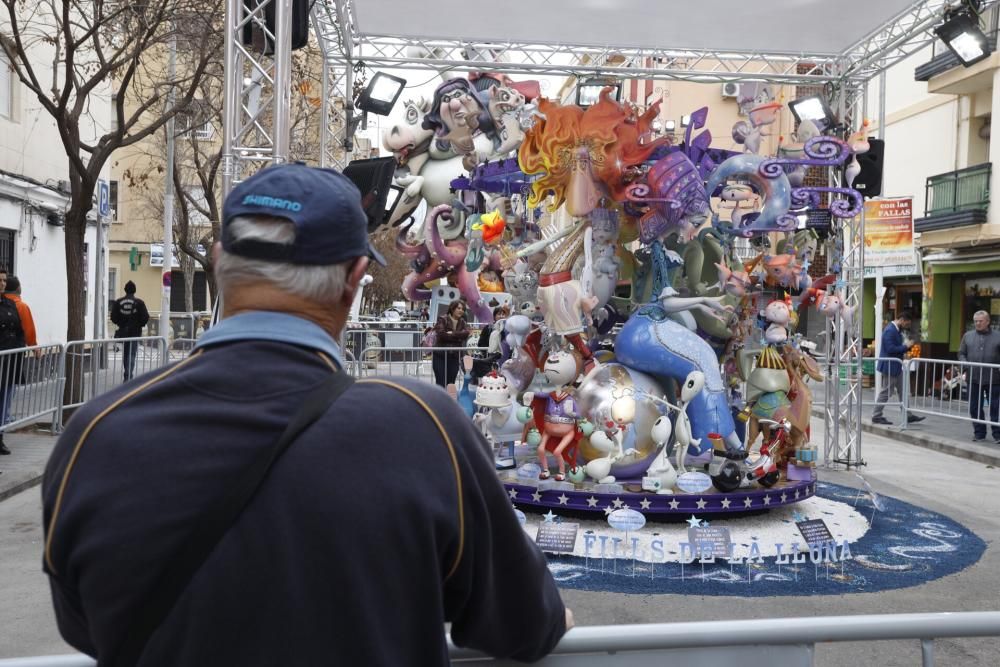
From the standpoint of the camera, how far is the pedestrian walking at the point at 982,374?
42.4 ft

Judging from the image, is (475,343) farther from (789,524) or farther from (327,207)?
(327,207)

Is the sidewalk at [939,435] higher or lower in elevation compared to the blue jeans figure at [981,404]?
lower

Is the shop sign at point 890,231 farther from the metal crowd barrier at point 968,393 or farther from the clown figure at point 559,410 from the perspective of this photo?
the clown figure at point 559,410

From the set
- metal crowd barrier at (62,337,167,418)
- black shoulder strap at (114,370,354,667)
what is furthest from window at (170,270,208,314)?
black shoulder strap at (114,370,354,667)

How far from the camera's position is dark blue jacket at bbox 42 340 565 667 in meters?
1.37

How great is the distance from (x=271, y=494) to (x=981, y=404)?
14.1 meters

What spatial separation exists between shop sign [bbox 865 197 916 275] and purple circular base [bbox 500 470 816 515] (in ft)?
32.2

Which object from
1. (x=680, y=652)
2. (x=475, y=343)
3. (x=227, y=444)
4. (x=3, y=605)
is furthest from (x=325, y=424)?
(x=475, y=343)

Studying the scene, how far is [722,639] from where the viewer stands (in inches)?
79.7

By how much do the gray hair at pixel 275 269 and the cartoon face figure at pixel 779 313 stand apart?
705 centimetres

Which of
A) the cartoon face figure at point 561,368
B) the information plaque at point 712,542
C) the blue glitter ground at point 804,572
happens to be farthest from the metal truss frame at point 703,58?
Result: the information plaque at point 712,542

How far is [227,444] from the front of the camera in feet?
4.50

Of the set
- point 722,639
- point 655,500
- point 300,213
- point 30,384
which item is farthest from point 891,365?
point 300,213

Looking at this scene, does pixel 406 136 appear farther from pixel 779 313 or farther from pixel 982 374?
pixel 982 374
